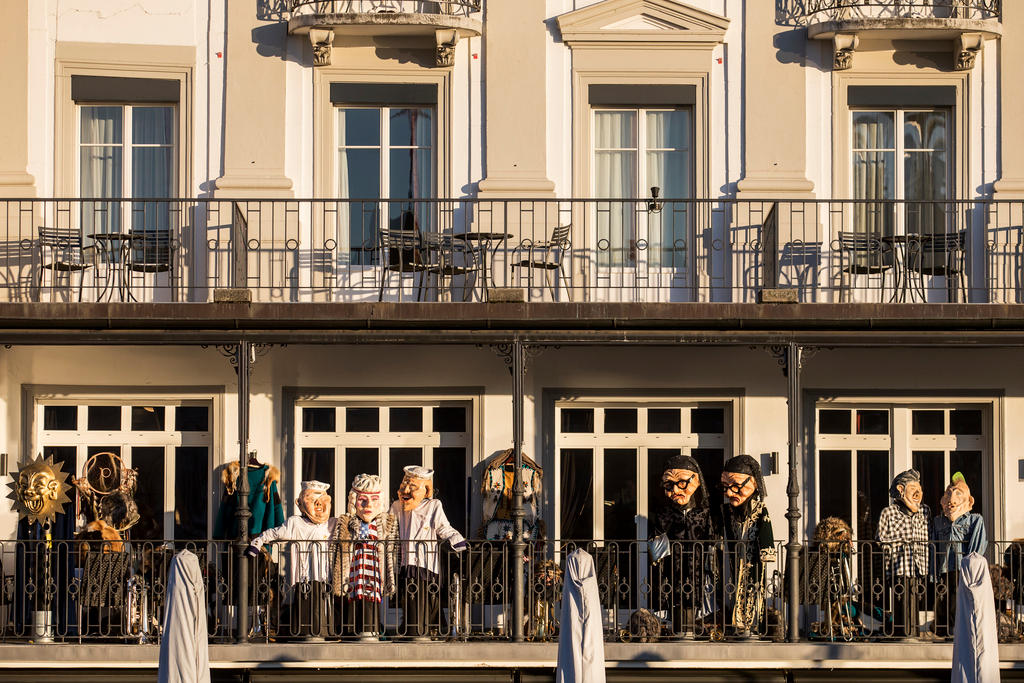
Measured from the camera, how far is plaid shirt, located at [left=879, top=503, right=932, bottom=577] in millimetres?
13789

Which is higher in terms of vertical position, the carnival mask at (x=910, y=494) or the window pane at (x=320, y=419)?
the window pane at (x=320, y=419)

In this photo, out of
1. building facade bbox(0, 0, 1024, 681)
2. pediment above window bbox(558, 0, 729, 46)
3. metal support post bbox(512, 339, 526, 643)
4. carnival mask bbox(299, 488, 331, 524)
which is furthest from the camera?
pediment above window bbox(558, 0, 729, 46)

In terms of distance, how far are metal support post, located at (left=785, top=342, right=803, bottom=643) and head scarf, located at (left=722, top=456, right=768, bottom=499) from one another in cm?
63

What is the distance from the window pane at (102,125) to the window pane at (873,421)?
7846mm

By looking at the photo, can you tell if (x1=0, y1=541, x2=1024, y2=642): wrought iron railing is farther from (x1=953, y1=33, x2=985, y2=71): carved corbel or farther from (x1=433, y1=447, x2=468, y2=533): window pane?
(x1=953, y1=33, x2=985, y2=71): carved corbel

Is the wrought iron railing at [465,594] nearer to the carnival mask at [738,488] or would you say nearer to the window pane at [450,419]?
the carnival mask at [738,488]

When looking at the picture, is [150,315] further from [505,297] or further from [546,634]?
[546,634]

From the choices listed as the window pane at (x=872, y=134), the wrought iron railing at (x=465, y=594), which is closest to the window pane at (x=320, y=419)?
the wrought iron railing at (x=465, y=594)

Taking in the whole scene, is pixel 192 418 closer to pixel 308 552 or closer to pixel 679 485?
pixel 308 552

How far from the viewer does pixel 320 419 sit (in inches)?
633

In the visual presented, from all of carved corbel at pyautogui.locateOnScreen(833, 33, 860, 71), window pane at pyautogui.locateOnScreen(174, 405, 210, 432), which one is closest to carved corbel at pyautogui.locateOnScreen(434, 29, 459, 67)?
carved corbel at pyautogui.locateOnScreen(833, 33, 860, 71)

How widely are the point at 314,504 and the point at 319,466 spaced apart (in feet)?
6.49

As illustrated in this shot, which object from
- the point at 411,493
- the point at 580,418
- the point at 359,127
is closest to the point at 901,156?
the point at 580,418

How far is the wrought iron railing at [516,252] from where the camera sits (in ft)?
51.0
